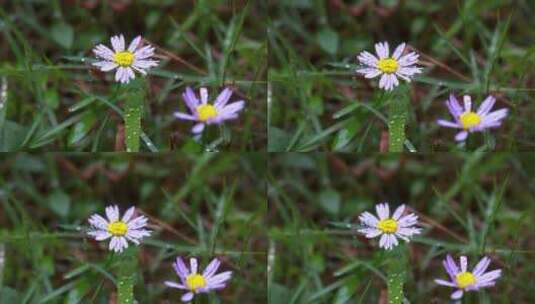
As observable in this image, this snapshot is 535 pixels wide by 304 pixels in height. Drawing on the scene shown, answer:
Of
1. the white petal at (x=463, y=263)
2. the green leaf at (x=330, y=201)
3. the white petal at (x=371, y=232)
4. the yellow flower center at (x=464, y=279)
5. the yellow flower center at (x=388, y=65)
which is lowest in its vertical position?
the yellow flower center at (x=464, y=279)

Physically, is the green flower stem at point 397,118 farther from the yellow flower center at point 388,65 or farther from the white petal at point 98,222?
the white petal at point 98,222

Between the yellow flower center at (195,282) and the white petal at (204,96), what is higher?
the white petal at (204,96)

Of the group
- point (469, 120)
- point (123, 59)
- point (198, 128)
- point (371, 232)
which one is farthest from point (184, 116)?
point (469, 120)

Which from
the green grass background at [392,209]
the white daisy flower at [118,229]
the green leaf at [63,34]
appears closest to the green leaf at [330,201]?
the green grass background at [392,209]

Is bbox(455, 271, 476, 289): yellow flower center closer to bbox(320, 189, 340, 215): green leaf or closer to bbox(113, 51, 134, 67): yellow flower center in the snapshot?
bbox(320, 189, 340, 215): green leaf

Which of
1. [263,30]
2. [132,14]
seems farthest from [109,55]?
[263,30]

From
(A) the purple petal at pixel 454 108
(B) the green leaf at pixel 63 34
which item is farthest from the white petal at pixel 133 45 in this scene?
(A) the purple petal at pixel 454 108

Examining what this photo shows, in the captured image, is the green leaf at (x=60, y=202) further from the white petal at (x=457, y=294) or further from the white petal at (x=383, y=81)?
the white petal at (x=457, y=294)

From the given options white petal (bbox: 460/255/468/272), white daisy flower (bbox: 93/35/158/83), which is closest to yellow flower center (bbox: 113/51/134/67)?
white daisy flower (bbox: 93/35/158/83)
